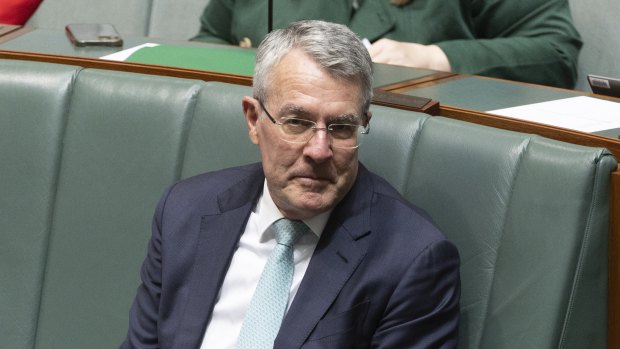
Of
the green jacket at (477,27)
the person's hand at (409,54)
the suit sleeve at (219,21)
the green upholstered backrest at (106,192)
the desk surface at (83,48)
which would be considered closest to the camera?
the green upholstered backrest at (106,192)

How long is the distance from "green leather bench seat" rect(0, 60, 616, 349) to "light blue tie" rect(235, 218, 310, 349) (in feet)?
0.60

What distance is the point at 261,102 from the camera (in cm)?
140

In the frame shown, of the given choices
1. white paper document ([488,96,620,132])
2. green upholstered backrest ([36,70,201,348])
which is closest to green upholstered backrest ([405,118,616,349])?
white paper document ([488,96,620,132])

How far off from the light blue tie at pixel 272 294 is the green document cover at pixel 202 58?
0.44 metres

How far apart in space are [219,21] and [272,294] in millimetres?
1298

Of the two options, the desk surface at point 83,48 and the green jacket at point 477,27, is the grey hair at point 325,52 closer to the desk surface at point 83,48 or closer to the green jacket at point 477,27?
the desk surface at point 83,48

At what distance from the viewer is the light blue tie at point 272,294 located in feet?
4.61

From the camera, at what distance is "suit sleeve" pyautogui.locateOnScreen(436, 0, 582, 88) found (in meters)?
2.23

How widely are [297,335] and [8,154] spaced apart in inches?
28.6

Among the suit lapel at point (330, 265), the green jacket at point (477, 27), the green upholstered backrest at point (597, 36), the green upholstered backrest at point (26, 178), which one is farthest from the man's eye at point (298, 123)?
the green upholstered backrest at point (597, 36)

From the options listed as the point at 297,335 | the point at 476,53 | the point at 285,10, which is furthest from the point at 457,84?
the point at 285,10

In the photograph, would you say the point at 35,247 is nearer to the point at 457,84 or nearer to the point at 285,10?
the point at 457,84

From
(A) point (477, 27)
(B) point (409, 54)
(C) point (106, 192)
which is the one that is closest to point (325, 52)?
(C) point (106, 192)

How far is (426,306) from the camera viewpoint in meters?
1.32
